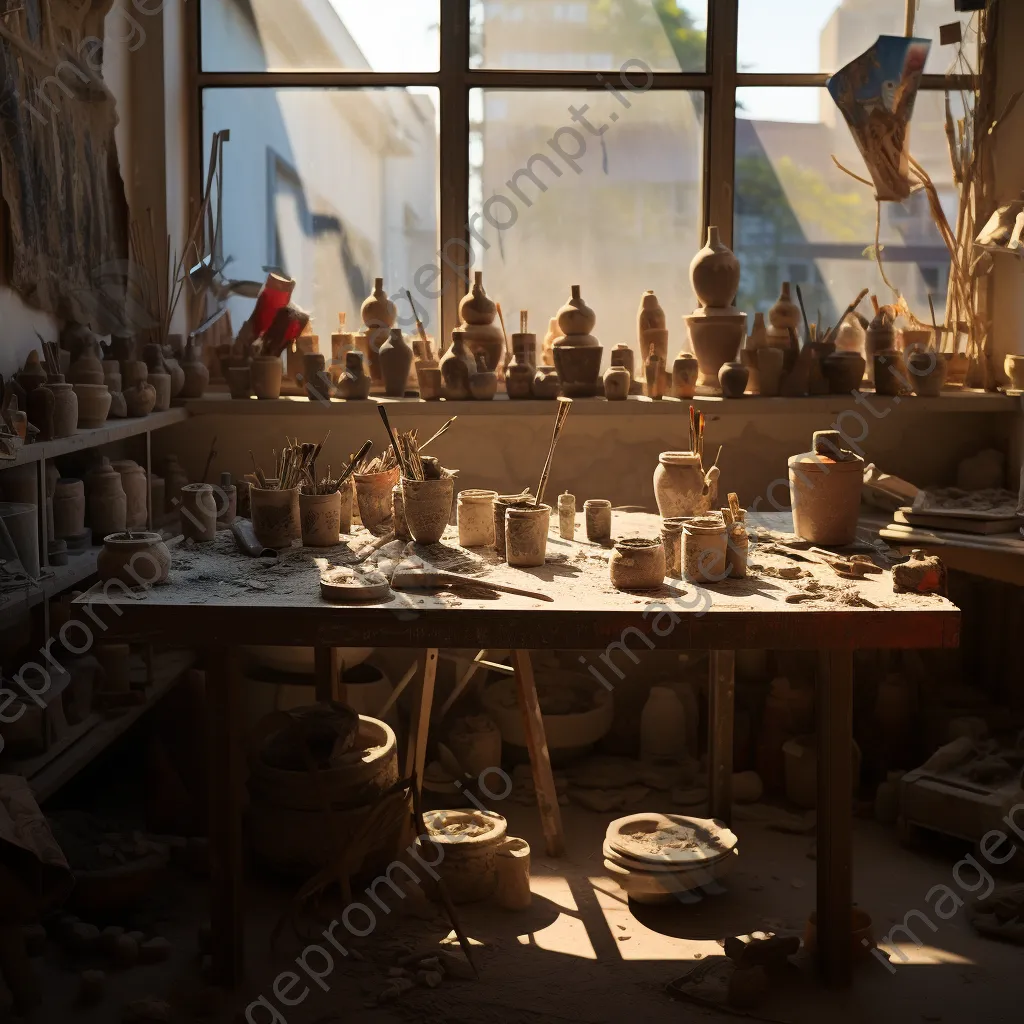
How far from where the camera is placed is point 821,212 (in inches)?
225

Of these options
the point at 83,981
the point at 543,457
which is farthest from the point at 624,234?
the point at 83,981

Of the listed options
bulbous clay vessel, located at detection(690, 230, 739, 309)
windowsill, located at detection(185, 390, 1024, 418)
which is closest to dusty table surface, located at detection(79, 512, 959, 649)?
windowsill, located at detection(185, 390, 1024, 418)

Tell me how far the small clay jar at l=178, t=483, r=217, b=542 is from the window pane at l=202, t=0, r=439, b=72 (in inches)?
102

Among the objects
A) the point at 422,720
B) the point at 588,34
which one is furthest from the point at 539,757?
the point at 588,34

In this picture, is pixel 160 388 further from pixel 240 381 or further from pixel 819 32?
pixel 819 32

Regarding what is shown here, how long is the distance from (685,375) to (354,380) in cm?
138

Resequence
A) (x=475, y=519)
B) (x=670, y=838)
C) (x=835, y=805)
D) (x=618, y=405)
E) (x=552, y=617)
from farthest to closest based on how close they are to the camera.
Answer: (x=618, y=405) < (x=670, y=838) < (x=475, y=519) < (x=835, y=805) < (x=552, y=617)

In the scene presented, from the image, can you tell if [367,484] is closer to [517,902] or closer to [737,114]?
[517,902]

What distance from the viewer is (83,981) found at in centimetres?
327

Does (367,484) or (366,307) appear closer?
(367,484)

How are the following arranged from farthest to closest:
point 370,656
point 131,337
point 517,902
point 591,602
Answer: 1. point 370,656
2. point 131,337
3. point 517,902
4. point 591,602

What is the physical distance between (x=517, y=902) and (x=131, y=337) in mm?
2629

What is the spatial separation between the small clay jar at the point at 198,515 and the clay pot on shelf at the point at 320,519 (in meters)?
0.32

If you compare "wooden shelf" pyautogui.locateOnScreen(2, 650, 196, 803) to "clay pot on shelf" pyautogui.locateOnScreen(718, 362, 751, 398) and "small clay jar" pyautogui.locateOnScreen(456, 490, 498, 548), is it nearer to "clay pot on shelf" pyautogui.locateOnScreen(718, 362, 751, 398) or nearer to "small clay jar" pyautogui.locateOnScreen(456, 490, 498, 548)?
"small clay jar" pyautogui.locateOnScreen(456, 490, 498, 548)
